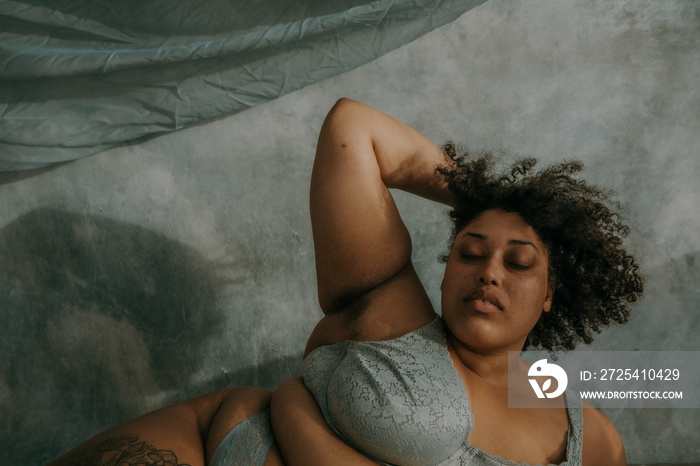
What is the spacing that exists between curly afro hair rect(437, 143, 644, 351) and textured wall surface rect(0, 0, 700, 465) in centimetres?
46

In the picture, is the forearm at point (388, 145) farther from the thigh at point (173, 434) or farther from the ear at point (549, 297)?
the thigh at point (173, 434)

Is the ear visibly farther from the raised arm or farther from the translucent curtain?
the translucent curtain

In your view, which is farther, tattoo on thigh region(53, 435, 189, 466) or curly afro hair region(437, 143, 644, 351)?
curly afro hair region(437, 143, 644, 351)

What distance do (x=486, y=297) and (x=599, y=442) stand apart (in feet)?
1.37

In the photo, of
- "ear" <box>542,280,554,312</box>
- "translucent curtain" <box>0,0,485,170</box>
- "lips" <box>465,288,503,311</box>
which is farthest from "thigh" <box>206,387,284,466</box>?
"translucent curtain" <box>0,0,485,170</box>

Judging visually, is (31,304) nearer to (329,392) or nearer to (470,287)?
(329,392)

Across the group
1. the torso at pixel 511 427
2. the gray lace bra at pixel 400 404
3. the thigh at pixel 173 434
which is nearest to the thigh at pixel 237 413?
the thigh at pixel 173 434

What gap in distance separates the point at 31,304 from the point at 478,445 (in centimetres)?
126

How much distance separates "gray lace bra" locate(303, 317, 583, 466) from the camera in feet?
3.44

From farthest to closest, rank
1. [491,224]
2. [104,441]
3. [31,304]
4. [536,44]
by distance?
[536,44], [31,304], [491,224], [104,441]

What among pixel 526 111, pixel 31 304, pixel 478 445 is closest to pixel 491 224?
pixel 478 445

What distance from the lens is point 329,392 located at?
112 cm

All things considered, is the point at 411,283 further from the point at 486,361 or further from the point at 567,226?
the point at 567,226

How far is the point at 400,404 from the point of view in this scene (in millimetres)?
1061
